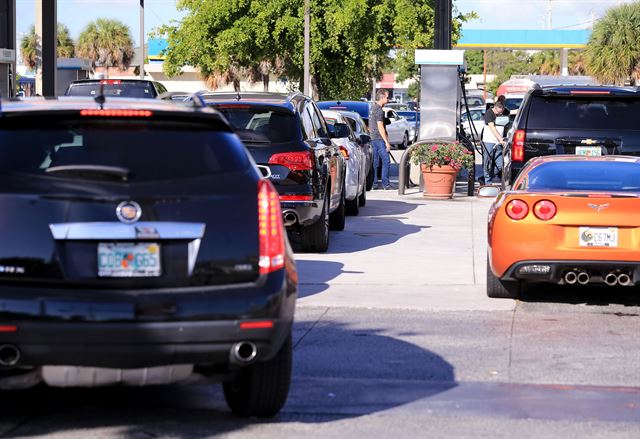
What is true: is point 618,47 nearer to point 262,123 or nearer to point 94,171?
point 262,123

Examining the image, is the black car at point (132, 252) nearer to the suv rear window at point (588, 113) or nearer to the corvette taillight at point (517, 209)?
the corvette taillight at point (517, 209)

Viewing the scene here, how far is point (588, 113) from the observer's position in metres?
15.6

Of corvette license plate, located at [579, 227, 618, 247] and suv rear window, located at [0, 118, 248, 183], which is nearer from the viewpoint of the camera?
suv rear window, located at [0, 118, 248, 183]

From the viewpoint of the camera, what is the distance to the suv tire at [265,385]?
6426 mm

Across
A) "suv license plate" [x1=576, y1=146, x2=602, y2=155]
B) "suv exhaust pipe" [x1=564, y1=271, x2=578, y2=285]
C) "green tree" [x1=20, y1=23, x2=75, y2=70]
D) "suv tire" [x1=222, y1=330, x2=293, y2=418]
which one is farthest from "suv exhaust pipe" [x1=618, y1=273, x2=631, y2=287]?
"green tree" [x1=20, y1=23, x2=75, y2=70]

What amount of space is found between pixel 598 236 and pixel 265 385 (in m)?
4.63

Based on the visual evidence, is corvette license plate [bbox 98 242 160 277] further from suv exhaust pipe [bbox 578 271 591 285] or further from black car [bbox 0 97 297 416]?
suv exhaust pipe [bbox 578 271 591 285]

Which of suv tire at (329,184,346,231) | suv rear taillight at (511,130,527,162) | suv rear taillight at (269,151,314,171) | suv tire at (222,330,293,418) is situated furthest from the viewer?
suv tire at (329,184,346,231)

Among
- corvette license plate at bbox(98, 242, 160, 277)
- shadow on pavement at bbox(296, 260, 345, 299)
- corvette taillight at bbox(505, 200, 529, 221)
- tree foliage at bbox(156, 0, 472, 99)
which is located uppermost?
tree foliage at bbox(156, 0, 472, 99)

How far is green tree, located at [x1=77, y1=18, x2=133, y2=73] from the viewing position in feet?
288

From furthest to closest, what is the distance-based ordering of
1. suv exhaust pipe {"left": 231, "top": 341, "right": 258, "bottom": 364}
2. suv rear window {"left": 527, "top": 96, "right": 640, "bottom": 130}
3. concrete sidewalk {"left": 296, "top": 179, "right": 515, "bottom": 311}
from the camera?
suv rear window {"left": 527, "top": 96, "right": 640, "bottom": 130}
concrete sidewalk {"left": 296, "top": 179, "right": 515, "bottom": 311}
suv exhaust pipe {"left": 231, "top": 341, "right": 258, "bottom": 364}

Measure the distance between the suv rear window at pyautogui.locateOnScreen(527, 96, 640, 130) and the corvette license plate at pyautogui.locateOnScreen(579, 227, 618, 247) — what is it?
556 cm

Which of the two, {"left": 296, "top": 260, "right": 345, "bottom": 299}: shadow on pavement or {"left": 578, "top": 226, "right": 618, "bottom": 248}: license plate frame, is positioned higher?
{"left": 578, "top": 226, "right": 618, "bottom": 248}: license plate frame

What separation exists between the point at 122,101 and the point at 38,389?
6.06ft
